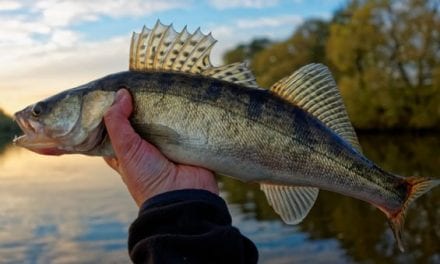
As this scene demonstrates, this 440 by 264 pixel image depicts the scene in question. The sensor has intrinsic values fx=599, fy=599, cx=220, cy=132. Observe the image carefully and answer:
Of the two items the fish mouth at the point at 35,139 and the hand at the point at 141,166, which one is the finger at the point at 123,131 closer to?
the hand at the point at 141,166

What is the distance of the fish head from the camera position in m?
3.69

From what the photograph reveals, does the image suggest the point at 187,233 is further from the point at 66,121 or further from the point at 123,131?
the point at 66,121

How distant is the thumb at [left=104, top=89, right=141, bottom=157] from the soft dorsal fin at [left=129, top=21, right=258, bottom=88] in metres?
0.25

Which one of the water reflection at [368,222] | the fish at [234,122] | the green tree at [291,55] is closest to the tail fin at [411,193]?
the fish at [234,122]

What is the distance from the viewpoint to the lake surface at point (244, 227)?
2033 centimetres

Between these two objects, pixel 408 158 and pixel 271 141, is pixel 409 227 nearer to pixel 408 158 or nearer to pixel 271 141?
pixel 408 158

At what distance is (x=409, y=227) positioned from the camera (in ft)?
75.2

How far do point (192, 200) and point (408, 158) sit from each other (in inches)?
1537

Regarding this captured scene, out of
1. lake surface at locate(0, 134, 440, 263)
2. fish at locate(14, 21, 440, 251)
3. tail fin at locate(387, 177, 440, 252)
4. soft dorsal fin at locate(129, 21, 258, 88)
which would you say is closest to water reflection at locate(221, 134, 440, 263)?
lake surface at locate(0, 134, 440, 263)

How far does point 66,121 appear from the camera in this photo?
12.4 feet

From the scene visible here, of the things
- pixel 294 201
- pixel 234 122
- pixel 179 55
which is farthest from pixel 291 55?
pixel 234 122

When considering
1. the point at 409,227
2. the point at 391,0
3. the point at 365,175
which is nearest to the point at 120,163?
the point at 365,175

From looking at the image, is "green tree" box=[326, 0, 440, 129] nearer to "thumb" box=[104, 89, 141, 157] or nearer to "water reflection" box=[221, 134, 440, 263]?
"water reflection" box=[221, 134, 440, 263]

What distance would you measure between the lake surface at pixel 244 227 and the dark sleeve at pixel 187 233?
1687 cm
